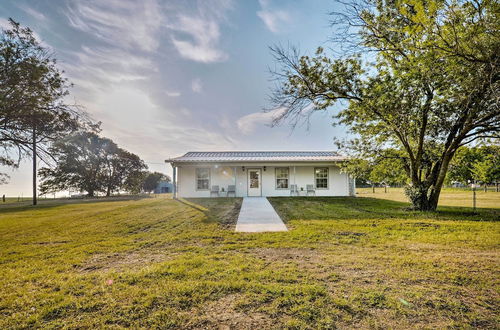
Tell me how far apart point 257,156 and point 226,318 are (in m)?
14.5

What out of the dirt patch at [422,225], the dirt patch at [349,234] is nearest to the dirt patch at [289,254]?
the dirt patch at [349,234]

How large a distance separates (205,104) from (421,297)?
13963mm

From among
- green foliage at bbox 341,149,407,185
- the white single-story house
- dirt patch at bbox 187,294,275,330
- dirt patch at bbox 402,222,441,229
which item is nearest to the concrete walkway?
dirt patch at bbox 187,294,275,330

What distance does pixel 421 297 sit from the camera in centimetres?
249

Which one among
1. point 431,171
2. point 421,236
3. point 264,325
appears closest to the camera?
point 264,325

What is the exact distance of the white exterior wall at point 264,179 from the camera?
49.7ft

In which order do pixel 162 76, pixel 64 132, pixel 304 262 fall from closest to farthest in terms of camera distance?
pixel 304 262
pixel 64 132
pixel 162 76

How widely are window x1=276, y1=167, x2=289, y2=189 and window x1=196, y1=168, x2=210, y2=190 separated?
5048 mm

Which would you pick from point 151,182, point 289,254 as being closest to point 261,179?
point 289,254

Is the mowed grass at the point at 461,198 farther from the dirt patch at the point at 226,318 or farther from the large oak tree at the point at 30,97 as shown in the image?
the large oak tree at the point at 30,97

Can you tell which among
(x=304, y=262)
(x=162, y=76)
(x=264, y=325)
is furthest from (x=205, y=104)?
(x=264, y=325)

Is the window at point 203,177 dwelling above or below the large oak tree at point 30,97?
below

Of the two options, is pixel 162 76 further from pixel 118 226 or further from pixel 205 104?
pixel 118 226

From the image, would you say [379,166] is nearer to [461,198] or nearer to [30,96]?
[461,198]
